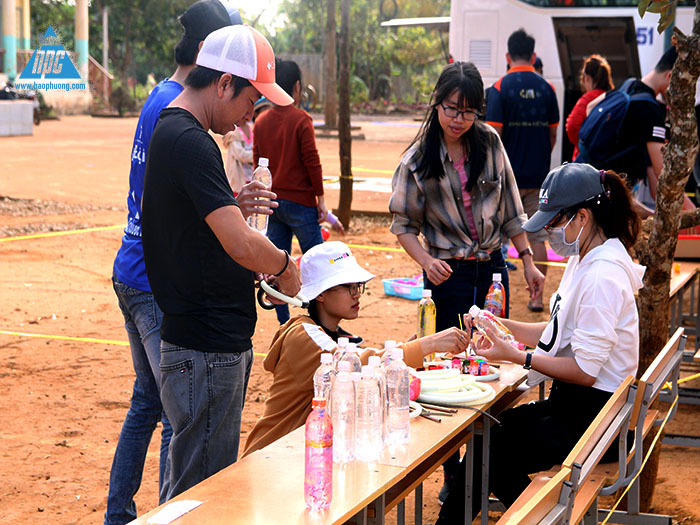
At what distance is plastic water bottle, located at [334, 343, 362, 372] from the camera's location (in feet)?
10.1

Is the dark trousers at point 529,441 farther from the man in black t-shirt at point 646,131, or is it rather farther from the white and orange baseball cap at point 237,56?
the man in black t-shirt at point 646,131

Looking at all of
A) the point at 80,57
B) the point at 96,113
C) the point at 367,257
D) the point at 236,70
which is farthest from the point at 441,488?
the point at 96,113

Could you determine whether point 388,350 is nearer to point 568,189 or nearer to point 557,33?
point 568,189

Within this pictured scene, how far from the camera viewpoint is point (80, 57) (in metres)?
39.7

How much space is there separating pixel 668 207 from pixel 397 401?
2083 mm

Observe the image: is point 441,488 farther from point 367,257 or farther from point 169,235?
point 367,257

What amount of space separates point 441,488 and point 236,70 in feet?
9.57

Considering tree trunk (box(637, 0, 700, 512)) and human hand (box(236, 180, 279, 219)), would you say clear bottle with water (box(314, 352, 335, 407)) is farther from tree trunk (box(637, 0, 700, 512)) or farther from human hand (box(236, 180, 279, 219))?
tree trunk (box(637, 0, 700, 512))

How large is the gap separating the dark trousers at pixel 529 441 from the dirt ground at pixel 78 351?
91 cm

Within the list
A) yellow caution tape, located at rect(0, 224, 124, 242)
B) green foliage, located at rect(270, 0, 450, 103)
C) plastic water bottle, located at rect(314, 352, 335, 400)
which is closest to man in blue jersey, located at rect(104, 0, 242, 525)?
plastic water bottle, located at rect(314, 352, 335, 400)

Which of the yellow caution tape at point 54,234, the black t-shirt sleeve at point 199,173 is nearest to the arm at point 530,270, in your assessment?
the black t-shirt sleeve at point 199,173

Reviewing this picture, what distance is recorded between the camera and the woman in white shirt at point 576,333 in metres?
3.62

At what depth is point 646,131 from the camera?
23.7 ft

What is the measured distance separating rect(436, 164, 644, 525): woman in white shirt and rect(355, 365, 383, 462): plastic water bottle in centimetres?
94
